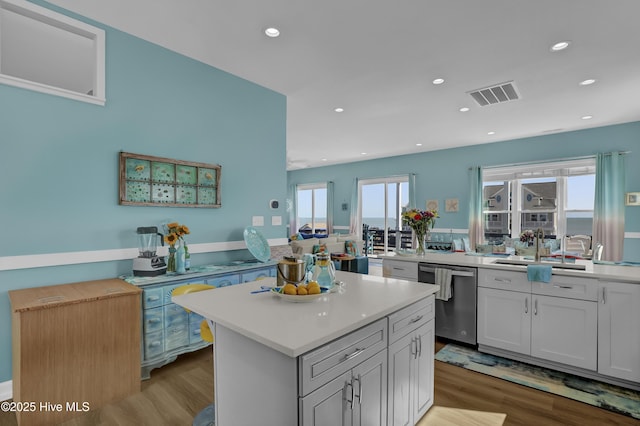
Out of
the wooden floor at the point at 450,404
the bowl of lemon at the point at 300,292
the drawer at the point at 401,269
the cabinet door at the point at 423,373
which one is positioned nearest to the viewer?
the bowl of lemon at the point at 300,292

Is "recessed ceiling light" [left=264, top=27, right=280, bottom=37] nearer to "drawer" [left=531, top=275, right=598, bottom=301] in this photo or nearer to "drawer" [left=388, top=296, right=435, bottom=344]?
"drawer" [left=388, top=296, right=435, bottom=344]

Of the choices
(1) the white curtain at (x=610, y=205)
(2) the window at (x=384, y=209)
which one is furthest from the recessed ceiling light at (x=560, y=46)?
(2) the window at (x=384, y=209)

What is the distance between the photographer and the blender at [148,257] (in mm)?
2621

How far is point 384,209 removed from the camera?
349 inches

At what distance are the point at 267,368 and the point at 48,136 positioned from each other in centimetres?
248

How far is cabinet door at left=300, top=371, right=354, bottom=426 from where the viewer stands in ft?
3.70

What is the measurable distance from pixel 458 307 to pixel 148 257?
9.76ft

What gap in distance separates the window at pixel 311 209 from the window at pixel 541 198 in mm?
4921

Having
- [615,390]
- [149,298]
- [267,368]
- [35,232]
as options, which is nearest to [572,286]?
[615,390]

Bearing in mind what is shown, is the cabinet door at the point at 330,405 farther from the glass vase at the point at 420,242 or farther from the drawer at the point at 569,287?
the glass vase at the point at 420,242

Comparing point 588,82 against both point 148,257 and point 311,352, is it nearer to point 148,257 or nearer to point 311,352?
point 311,352

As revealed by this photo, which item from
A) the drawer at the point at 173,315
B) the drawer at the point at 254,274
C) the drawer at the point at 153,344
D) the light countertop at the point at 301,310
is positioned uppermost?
the light countertop at the point at 301,310

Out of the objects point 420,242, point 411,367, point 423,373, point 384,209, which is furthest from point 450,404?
point 384,209

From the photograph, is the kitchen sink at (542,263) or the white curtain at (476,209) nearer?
the kitchen sink at (542,263)
